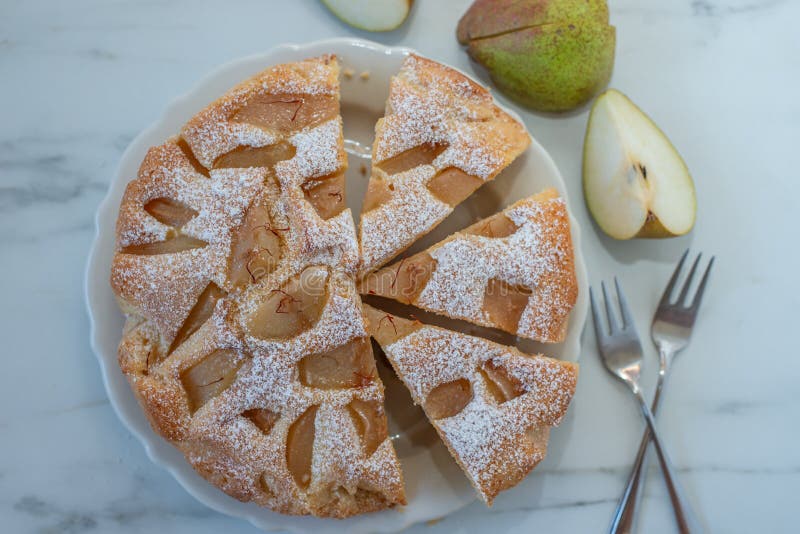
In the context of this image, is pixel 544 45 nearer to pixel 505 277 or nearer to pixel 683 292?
pixel 505 277

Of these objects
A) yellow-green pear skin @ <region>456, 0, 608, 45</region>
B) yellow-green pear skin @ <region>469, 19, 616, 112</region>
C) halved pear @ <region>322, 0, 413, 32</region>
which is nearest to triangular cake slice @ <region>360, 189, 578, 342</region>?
yellow-green pear skin @ <region>469, 19, 616, 112</region>

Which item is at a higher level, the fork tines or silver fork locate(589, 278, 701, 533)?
the fork tines

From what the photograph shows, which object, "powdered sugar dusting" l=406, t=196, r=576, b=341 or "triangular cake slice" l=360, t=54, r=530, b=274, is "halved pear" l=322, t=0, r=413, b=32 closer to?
"triangular cake slice" l=360, t=54, r=530, b=274

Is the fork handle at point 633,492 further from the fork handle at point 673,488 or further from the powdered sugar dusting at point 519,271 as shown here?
the powdered sugar dusting at point 519,271

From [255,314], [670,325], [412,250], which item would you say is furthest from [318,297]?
[670,325]

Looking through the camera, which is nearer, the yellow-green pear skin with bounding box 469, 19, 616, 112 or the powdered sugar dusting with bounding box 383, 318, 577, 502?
the powdered sugar dusting with bounding box 383, 318, 577, 502

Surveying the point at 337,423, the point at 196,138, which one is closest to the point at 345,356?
the point at 337,423

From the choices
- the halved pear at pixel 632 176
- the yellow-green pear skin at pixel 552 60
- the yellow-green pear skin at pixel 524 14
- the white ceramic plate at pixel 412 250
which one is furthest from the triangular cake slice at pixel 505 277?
the yellow-green pear skin at pixel 524 14
